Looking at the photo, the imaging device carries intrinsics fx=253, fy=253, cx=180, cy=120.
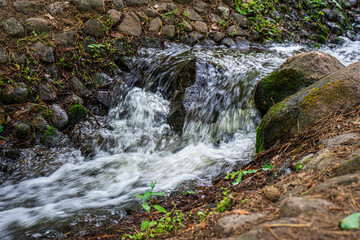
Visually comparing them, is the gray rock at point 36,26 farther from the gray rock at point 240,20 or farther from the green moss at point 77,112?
the gray rock at point 240,20

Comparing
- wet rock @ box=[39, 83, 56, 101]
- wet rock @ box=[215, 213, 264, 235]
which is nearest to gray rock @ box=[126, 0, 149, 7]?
wet rock @ box=[39, 83, 56, 101]

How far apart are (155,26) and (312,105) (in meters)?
4.34

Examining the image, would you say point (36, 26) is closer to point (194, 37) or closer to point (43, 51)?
point (43, 51)

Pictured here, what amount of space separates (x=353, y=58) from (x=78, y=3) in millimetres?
6613

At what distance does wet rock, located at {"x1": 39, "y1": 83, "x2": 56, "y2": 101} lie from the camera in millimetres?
4547

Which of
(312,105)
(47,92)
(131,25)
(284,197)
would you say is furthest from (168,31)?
(284,197)

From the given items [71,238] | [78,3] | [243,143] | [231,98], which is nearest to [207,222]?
[71,238]

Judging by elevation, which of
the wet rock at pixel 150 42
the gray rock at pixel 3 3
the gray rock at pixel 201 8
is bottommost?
the wet rock at pixel 150 42

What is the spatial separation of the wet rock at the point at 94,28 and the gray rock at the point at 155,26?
1138mm

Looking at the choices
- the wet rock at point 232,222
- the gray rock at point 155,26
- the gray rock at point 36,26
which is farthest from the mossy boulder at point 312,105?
the gray rock at point 36,26

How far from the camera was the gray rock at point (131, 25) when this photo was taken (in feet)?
18.9

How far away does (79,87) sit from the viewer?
4.89 m

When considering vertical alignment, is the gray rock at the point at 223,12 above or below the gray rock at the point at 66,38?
above

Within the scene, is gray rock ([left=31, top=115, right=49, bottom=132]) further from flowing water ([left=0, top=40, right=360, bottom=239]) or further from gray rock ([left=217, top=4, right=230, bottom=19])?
gray rock ([left=217, top=4, right=230, bottom=19])
